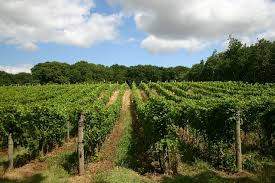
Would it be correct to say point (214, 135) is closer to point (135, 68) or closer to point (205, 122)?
point (205, 122)

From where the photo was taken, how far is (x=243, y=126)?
20.3m

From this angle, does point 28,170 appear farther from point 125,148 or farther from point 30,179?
point 125,148

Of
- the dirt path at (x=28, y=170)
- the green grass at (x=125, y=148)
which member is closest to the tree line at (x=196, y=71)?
the green grass at (x=125, y=148)

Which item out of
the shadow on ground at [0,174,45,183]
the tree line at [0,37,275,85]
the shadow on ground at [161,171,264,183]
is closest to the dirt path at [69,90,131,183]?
the shadow on ground at [0,174,45,183]

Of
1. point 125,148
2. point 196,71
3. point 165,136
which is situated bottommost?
point 125,148

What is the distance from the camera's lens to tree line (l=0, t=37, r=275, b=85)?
76875mm

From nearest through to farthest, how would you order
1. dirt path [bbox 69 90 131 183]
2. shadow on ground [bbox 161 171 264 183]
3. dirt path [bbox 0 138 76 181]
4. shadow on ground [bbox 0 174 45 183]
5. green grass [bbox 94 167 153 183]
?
shadow on ground [bbox 161 171 264 183] < green grass [bbox 94 167 153 183] < shadow on ground [bbox 0 174 45 183] < dirt path [bbox 69 90 131 183] < dirt path [bbox 0 138 76 181]

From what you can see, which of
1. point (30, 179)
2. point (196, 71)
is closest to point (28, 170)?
point (30, 179)

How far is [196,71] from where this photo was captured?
374 feet

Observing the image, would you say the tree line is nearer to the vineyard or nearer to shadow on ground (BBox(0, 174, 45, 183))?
the vineyard

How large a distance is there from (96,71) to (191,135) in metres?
127

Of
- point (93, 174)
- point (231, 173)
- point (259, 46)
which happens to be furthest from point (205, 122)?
point (259, 46)

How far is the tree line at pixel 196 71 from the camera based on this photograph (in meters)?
76.9

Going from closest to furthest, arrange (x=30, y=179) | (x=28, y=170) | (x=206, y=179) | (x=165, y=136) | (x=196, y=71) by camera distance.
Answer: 1. (x=206, y=179)
2. (x=30, y=179)
3. (x=165, y=136)
4. (x=28, y=170)
5. (x=196, y=71)
